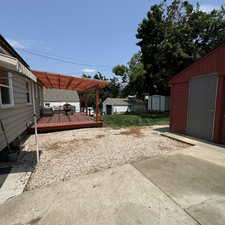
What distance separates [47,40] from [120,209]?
1455 centimetres

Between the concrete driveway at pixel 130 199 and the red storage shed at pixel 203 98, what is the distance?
2.32m

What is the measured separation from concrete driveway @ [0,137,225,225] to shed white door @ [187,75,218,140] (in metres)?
2.41

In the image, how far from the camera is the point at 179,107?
19.1 feet

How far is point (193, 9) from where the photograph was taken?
42.7 ft

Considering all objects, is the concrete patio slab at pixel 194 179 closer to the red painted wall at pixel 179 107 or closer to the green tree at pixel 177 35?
the red painted wall at pixel 179 107

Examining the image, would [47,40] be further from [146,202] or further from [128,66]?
[128,66]

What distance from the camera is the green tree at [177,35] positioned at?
40.3 ft

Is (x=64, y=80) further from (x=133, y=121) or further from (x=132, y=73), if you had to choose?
(x=132, y=73)

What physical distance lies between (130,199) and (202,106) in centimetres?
464

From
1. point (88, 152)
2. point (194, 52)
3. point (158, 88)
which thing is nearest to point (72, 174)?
point (88, 152)

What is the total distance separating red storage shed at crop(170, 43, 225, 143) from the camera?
13.6 ft

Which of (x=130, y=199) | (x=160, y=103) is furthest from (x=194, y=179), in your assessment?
(x=160, y=103)

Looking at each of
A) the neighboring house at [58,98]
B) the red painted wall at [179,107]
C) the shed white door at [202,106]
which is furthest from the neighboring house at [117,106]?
the shed white door at [202,106]

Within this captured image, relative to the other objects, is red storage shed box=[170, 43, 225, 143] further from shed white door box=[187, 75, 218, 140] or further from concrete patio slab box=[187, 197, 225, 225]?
concrete patio slab box=[187, 197, 225, 225]
